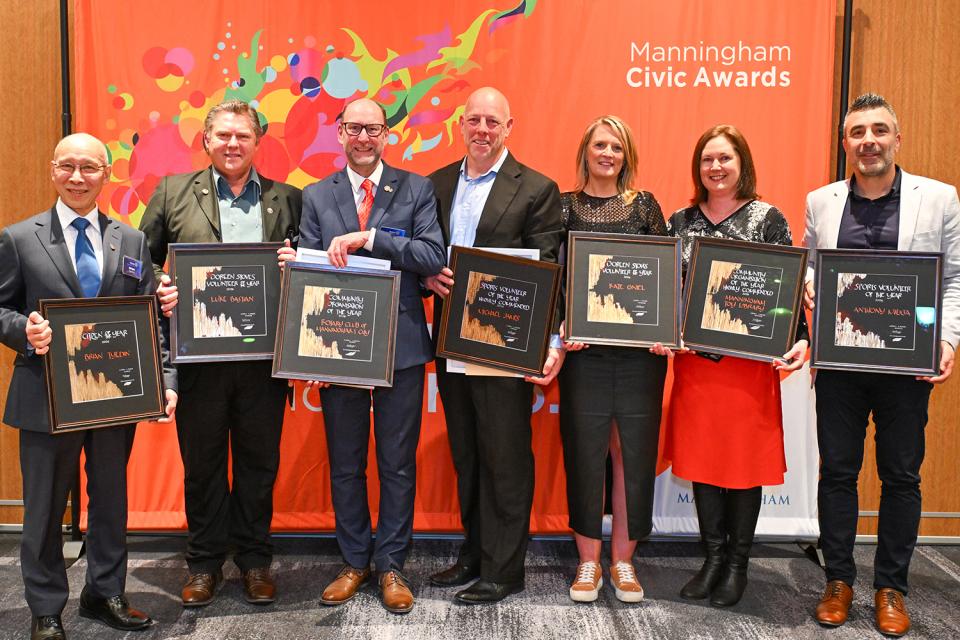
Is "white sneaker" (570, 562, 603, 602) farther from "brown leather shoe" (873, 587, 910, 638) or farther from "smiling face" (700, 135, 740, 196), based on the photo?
"smiling face" (700, 135, 740, 196)

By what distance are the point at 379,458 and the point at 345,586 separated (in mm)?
543

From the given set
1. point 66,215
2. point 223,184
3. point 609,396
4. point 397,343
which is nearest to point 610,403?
point 609,396

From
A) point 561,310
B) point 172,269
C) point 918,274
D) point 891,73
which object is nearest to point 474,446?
point 561,310

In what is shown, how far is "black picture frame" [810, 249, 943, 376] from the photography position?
9.09 ft

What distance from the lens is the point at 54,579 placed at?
2.70 m

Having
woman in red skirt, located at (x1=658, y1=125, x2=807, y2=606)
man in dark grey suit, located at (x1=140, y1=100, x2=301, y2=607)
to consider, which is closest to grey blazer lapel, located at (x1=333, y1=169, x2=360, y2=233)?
man in dark grey suit, located at (x1=140, y1=100, x2=301, y2=607)

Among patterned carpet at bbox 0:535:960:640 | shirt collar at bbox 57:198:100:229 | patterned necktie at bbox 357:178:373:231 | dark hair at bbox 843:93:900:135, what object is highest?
dark hair at bbox 843:93:900:135

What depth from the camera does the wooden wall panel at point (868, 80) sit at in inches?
151

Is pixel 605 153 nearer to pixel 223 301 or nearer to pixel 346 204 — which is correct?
pixel 346 204

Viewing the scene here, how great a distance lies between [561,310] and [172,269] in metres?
1.51

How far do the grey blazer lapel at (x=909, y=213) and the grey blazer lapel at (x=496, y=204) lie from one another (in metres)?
1.52

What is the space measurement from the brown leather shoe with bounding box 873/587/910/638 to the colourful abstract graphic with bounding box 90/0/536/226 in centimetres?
282

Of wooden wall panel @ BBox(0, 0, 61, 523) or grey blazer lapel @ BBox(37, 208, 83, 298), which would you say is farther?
wooden wall panel @ BBox(0, 0, 61, 523)

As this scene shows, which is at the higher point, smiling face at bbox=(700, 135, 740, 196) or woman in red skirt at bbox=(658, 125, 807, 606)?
smiling face at bbox=(700, 135, 740, 196)
